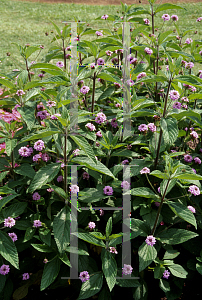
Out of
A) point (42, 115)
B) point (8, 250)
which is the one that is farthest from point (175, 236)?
point (42, 115)

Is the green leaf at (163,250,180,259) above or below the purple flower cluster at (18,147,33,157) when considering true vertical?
below

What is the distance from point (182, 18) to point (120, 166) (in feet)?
34.3

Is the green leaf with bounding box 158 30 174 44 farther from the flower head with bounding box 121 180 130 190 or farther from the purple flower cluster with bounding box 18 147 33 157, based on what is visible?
the purple flower cluster with bounding box 18 147 33 157

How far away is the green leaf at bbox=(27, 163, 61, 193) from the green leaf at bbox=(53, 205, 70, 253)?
29cm

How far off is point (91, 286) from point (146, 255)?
0.41m

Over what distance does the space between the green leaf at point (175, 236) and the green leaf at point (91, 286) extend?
19.6 inches

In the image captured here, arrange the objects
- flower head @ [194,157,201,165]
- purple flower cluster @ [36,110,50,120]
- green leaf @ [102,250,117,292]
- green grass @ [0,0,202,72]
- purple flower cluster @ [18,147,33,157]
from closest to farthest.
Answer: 1. green leaf @ [102,250,117,292]
2. purple flower cluster @ [18,147,33,157]
3. purple flower cluster @ [36,110,50,120]
4. flower head @ [194,157,201,165]
5. green grass @ [0,0,202,72]

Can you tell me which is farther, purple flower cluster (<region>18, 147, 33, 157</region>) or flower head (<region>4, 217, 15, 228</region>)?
purple flower cluster (<region>18, 147, 33, 157</region>)

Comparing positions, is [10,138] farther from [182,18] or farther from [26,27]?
[182,18]

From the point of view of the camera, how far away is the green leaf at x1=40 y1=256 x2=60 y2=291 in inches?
75.0

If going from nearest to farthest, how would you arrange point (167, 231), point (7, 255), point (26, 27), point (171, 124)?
point (7, 255) → point (171, 124) → point (167, 231) → point (26, 27)

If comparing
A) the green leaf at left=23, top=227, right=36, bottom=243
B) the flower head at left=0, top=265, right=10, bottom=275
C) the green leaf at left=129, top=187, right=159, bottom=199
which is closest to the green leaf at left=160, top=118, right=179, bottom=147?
the green leaf at left=129, top=187, right=159, bottom=199

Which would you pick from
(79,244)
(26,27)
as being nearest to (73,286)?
(79,244)

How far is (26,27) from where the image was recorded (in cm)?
1045
